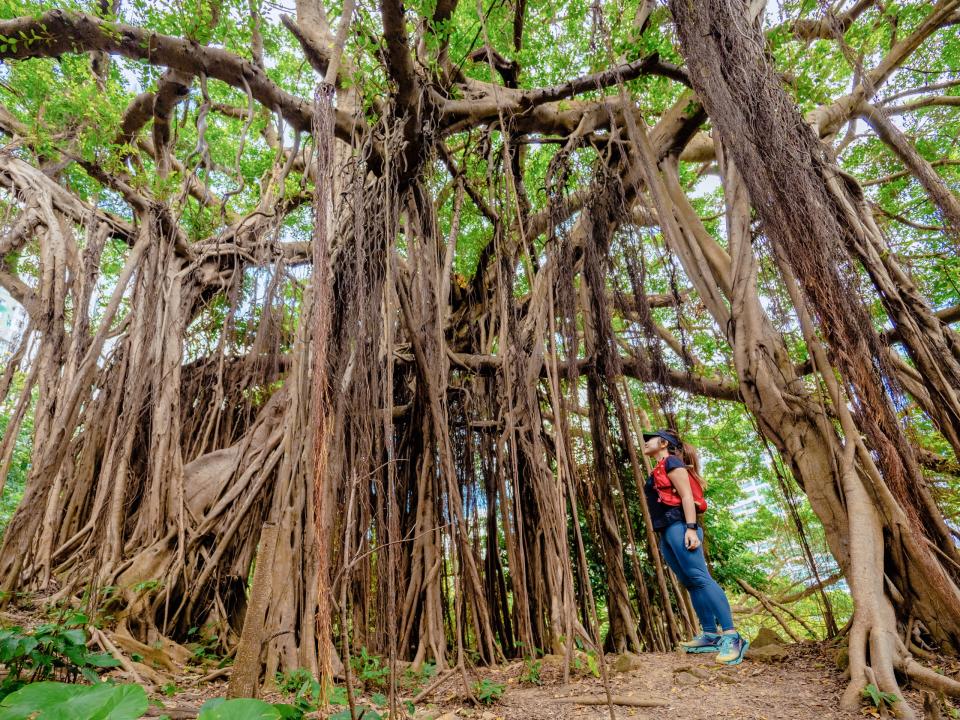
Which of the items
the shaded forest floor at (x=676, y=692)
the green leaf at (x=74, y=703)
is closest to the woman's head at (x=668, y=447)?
the shaded forest floor at (x=676, y=692)

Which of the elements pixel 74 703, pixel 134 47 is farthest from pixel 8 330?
pixel 74 703

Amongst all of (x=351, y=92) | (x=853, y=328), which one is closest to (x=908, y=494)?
(x=853, y=328)

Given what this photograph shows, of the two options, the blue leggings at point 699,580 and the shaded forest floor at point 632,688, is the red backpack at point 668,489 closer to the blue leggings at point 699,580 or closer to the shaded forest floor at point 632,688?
the blue leggings at point 699,580

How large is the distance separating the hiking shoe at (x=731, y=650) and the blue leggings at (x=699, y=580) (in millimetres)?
49

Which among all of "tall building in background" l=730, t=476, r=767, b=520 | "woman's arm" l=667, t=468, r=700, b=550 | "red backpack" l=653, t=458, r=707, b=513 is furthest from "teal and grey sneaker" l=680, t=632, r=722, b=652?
"tall building in background" l=730, t=476, r=767, b=520

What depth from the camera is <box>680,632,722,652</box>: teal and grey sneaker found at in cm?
216

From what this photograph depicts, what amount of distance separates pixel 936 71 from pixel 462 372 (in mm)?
3635

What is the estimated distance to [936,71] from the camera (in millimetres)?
3488

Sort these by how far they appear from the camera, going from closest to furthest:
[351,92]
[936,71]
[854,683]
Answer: [854,683] < [936,71] < [351,92]

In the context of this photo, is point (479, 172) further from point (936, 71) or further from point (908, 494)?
point (936, 71)

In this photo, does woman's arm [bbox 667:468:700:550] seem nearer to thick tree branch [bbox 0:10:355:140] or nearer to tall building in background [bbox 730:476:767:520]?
thick tree branch [bbox 0:10:355:140]

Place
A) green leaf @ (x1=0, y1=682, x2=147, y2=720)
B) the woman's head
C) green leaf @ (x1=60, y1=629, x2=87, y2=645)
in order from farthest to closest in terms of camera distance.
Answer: the woman's head, green leaf @ (x1=60, y1=629, x2=87, y2=645), green leaf @ (x1=0, y1=682, x2=147, y2=720)

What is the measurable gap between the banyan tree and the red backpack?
1.22 ft

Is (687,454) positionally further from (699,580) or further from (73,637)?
(73,637)
